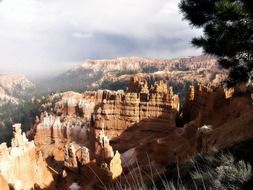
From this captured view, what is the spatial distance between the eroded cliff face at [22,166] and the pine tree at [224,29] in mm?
15844

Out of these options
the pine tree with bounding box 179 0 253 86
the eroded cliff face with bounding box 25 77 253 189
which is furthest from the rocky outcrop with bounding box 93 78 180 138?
the pine tree with bounding box 179 0 253 86

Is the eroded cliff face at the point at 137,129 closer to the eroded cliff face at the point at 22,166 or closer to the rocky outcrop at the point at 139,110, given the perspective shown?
the rocky outcrop at the point at 139,110

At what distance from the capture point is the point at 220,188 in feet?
19.1

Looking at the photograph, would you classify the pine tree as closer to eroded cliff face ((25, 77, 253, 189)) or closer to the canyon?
the canyon

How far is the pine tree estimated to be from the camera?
39.1 feet

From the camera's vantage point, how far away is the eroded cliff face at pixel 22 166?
25875 millimetres

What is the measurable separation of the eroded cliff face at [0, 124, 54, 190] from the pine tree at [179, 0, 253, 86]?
15844 millimetres

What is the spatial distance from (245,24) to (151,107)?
32.8 meters

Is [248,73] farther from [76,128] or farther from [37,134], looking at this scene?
[37,134]

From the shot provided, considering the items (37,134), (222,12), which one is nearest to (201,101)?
(37,134)

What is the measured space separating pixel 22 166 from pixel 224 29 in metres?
18.6

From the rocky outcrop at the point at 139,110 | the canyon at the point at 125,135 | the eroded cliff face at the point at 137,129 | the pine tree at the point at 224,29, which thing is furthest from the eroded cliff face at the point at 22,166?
the rocky outcrop at the point at 139,110

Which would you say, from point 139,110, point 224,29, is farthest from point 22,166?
point 139,110

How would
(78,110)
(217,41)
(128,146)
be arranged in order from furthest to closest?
(78,110) < (128,146) < (217,41)
